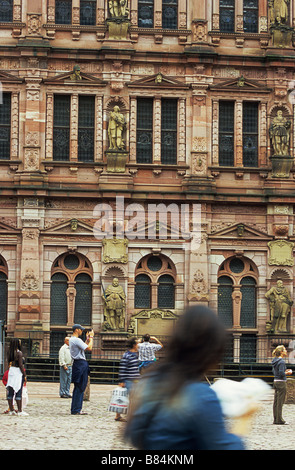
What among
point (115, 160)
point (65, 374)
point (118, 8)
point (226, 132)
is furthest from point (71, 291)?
point (65, 374)

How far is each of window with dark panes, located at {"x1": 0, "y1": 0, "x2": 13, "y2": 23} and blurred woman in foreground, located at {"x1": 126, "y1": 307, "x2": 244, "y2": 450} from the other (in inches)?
1309

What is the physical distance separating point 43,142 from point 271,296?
9.97 m

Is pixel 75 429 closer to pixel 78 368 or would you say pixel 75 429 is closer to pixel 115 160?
pixel 78 368

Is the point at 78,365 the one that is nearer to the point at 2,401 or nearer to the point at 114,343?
the point at 2,401

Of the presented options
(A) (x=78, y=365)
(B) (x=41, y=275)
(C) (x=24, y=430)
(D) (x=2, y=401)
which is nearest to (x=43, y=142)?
(B) (x=41, y=275)

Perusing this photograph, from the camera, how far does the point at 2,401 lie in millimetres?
24250

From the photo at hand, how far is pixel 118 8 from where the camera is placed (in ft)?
123

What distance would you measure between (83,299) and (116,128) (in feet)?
20.8

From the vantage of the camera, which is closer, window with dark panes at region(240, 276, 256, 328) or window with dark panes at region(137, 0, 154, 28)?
window with dark panes at region(240, 276, 256, 328)

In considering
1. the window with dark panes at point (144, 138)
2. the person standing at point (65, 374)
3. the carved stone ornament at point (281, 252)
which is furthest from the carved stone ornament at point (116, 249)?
the person standing at point (65, 374)

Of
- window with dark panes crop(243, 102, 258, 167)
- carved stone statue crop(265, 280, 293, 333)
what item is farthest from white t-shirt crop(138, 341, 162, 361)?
window with dark panes crop(243, 102, 258, 167)

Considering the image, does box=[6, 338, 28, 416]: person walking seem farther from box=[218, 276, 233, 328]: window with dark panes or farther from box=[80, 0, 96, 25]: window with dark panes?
box=[80, 0, 96, 25]: window with dark panes

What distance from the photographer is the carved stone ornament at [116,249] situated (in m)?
36.2

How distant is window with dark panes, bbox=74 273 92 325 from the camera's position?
3666 centimetres
